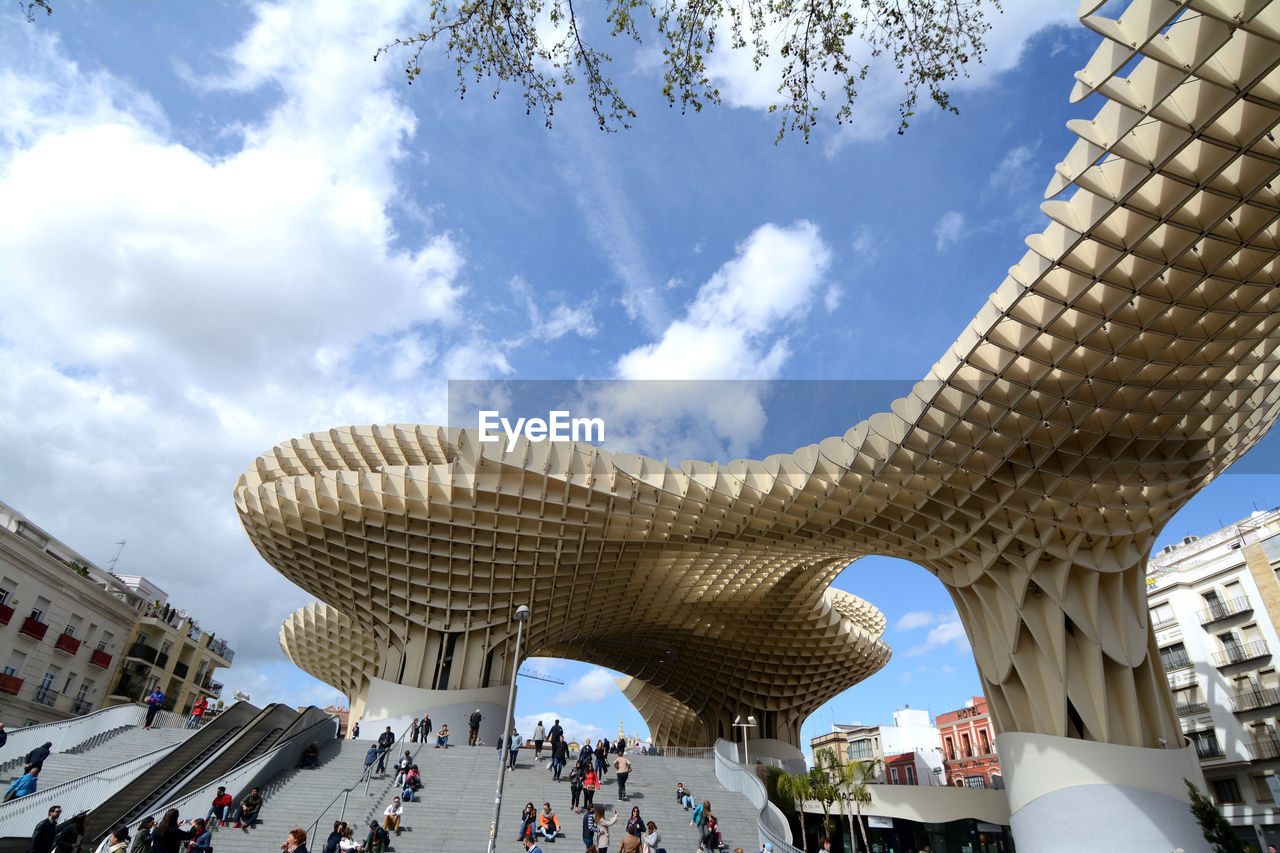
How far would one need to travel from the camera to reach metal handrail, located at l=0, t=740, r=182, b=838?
49.6 ft

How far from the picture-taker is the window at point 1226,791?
33.8m

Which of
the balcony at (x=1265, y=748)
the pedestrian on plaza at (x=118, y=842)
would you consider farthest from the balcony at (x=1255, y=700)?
the pedestrian on plaza at (x=118, y=842)

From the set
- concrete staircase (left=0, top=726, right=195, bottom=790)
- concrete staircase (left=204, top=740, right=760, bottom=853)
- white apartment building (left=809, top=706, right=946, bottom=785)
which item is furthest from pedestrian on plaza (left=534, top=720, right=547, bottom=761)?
white apartment building (left=809, top=706, right=946, bottom=785)

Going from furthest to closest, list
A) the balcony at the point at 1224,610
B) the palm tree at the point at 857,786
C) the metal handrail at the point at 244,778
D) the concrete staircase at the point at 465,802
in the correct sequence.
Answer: the balcony at the point at 1224,610
the palm tree at the point at 857,786
the concrete staircase at the point at 465,802
the metal handrail at the point at 244,778

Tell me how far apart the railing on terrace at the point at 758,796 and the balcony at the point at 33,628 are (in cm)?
2859

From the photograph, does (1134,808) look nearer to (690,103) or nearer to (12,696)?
(690,103)

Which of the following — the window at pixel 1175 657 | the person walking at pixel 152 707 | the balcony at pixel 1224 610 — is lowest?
the person walking at pixel 152 707

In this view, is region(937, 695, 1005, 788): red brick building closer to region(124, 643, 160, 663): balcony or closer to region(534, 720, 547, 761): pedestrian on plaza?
region(534, 720, 547, 761): pedestrian on plaza

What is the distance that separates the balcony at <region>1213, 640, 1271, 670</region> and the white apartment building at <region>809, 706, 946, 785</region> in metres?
42.1

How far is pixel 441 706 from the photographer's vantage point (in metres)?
33.5

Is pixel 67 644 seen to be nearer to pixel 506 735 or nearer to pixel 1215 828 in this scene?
pixel 506 735

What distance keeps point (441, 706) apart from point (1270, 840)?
119ft

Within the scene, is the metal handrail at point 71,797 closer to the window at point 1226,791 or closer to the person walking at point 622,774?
the person walking at point 622,774

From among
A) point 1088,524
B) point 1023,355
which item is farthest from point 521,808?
point 1088,524
